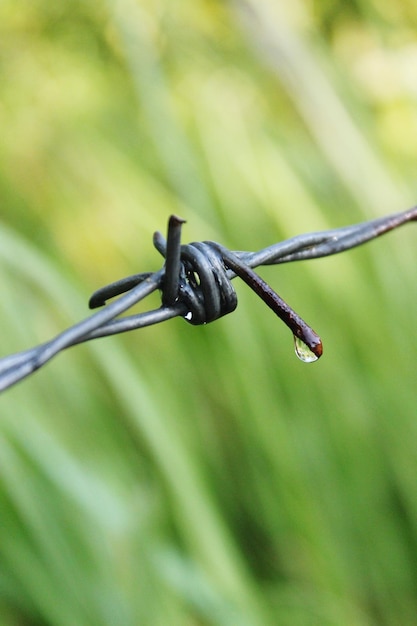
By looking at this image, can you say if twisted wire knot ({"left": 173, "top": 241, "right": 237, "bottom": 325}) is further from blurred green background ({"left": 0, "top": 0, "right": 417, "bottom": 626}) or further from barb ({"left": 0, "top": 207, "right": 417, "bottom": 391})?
blurred green background ({"left": 0, "top": 0, "right": 417, "bottom": 626})

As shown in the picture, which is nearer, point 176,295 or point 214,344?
point 176,295

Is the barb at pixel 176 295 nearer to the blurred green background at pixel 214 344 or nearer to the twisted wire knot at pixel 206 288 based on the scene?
the twisted wire knot at pixel 206 288

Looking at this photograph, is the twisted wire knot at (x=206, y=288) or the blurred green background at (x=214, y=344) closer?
the twisted wire knot at (x=206, y=288)

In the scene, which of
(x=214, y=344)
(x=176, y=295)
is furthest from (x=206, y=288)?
(x=214, y=344)

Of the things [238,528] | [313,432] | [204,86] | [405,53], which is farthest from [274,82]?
[238,528]

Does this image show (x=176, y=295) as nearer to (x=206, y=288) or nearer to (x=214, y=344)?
(x=206, y=288)

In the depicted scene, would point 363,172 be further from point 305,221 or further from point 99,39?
point 99,39

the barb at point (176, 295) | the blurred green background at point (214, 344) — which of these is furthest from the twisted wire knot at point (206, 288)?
the blurred green background at point (214, 344)

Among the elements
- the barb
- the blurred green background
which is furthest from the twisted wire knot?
the blurred green background
